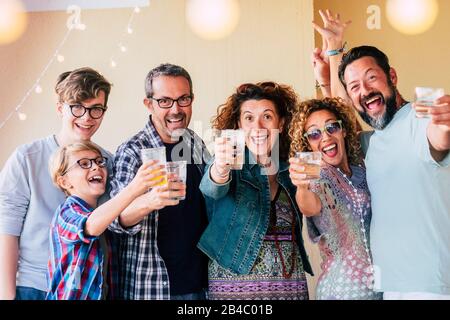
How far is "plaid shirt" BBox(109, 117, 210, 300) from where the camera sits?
7.52ft

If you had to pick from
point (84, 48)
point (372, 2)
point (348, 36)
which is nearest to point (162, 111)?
point (84, 48)

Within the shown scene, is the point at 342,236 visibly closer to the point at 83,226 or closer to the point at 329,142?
the point at 329,142

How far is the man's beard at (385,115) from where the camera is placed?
2.38 metres

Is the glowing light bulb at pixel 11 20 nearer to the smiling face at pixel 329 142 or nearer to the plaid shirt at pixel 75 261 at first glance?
the plaid shirt at pixel 75 261

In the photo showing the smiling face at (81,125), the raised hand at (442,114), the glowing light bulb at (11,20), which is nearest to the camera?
the raised hand at (442,114)

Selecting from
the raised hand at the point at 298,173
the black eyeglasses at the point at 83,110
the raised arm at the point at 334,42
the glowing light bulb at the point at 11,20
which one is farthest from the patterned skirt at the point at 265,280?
the glowing light bulb at the point at 11,20

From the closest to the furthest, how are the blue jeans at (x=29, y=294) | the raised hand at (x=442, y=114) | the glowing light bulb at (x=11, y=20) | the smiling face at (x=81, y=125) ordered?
the raised hand at (x=442, y=114), the blue jeans at (x=29, y=294), the smiling face at (x=81, y=125), the glowing light bulb at (x=11, y=20)

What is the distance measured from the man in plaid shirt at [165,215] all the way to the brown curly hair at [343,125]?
349 mm

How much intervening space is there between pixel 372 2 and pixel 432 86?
42cm

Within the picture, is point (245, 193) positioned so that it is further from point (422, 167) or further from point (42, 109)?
point (42, 109)

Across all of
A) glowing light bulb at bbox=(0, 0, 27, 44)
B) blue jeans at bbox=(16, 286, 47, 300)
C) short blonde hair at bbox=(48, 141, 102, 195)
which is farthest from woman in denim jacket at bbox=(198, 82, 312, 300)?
glowing light bulb at bbox=(0, 0, 27, 44)

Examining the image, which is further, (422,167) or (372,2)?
(372,2)

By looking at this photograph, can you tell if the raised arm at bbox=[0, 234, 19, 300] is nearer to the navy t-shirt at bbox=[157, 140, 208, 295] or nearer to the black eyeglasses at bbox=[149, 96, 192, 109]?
the navy t-shirt at bbox=[157, 140, 208, 295]
